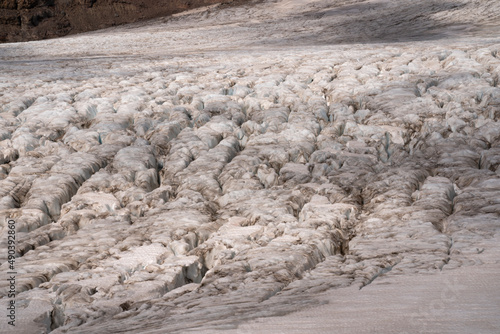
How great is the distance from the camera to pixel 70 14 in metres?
18.2

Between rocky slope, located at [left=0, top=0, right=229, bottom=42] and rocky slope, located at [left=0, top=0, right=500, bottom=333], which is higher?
rocky slope, located at [left=0, top=0, right=229, bottom=42]

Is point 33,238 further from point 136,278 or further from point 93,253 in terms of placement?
point 136,278

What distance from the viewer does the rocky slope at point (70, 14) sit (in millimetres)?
17438

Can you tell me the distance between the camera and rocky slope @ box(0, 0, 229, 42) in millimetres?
17438

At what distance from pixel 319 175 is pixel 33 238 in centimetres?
189

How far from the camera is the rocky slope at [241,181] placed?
2.27 meters

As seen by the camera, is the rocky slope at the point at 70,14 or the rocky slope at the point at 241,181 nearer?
the rocky slope at the point at 241,181

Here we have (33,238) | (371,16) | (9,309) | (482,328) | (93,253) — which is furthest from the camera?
(371,16)

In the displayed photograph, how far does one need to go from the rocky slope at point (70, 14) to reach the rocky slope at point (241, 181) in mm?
12061

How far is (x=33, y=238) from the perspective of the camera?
9.60 ft

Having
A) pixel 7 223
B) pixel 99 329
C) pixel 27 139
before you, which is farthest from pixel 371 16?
pixel 99 329

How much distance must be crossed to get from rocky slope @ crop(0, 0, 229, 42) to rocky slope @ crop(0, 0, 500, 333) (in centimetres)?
1206

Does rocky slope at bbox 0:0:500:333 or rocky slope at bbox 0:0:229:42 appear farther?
rocky slope at bbox 0:0:229:42

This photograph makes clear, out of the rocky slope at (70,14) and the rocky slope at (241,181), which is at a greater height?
the rocky slope at (70,14)
